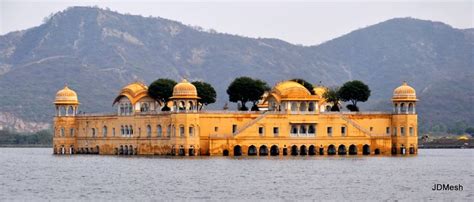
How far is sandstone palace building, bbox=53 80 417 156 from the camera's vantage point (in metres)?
92.1

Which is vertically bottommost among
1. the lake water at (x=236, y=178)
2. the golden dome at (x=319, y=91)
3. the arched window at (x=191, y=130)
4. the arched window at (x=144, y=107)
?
the lake water at (x=236, y=178)

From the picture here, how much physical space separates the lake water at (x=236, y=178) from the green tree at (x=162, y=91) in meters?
11.0

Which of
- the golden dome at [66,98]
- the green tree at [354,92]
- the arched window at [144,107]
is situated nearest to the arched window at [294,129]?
the green tree at [354,92]

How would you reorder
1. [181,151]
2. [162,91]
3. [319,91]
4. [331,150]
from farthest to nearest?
[319,91]
[162,91]
[331,150]
[181,151]

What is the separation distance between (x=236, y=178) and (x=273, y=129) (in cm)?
2647

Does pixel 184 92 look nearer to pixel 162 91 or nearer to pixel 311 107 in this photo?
pixel 162 91

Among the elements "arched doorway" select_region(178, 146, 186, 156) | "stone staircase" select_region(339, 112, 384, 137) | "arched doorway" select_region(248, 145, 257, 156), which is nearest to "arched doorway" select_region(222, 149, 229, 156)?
"arched doorway" select_region(248, 145, 257, 156)

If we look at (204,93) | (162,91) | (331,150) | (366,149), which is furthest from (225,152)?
(204,93)

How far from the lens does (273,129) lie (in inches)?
3656

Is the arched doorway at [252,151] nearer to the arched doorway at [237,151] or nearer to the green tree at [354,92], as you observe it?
the arched doorway at [237,151]

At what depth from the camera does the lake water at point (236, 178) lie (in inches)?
2232

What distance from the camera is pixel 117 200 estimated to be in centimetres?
5422

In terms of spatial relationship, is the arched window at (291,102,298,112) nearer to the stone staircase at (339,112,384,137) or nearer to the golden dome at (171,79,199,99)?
the stone staircase at (339,112,384,137)

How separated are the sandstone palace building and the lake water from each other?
3959 mm
